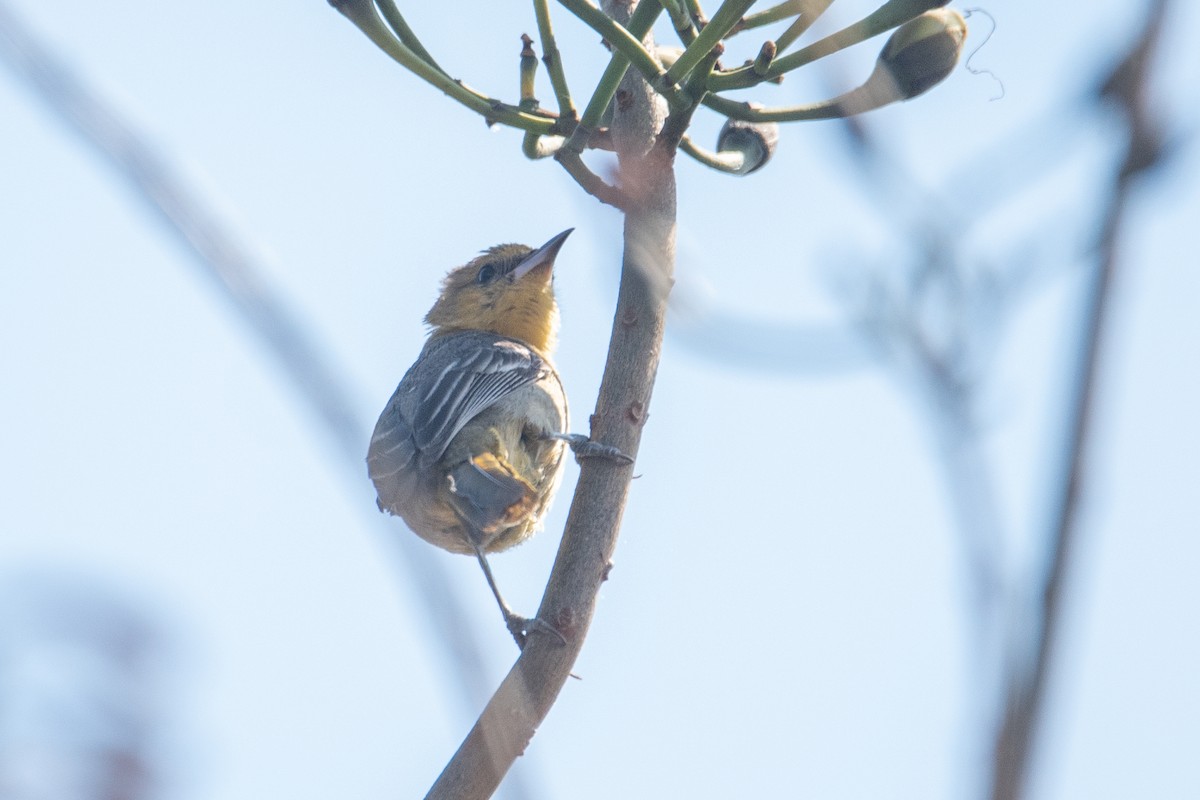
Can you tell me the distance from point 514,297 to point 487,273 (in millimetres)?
361

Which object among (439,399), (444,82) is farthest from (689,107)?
(439,399)

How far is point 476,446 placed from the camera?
239 inches

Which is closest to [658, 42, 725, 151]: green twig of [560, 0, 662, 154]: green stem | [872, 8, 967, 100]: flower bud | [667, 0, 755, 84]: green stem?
[667, 0, 755, 84]: green stem

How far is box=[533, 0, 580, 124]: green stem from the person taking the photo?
307cm

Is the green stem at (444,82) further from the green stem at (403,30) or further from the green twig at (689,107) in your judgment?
the green twig at (689,107)

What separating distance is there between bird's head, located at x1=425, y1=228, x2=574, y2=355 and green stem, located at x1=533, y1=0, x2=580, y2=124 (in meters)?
4.34

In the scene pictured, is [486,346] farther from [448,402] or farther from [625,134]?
[625,134]

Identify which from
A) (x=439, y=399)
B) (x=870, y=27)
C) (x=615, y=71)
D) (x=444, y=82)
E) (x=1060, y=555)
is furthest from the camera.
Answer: (x=439, y=399)

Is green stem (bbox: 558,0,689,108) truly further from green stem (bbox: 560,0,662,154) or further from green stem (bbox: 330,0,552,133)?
green stem (bbox: 330,0,552,133)

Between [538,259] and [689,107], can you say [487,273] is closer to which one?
[538,259]

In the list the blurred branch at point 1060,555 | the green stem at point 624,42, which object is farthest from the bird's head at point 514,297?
the blurred branch at point 1060,555

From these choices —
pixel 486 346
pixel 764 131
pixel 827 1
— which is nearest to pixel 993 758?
pixel 827 1

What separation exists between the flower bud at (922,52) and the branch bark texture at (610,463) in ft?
1.88

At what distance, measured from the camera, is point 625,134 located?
3.27 meters
